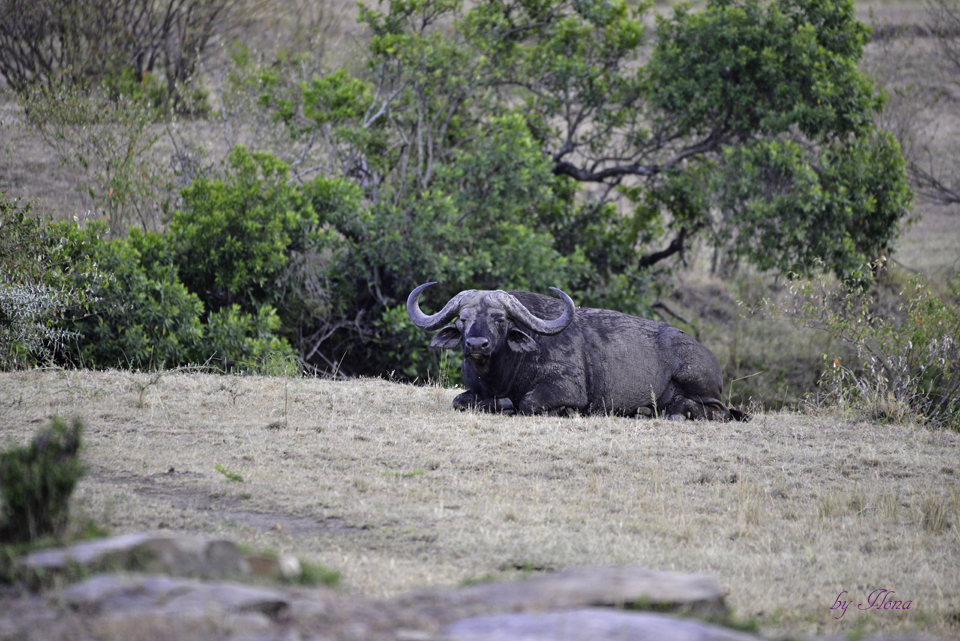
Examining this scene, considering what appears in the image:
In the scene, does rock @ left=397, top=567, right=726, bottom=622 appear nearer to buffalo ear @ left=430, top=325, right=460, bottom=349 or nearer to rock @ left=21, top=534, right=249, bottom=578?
rock @ left=21, top=534, right=249, bottom=578

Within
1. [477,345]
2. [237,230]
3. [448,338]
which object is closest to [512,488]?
[477,345]

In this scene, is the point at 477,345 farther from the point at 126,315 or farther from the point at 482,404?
the point at 126,315

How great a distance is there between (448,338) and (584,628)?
6.77 m

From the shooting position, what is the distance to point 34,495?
4367 millimetres

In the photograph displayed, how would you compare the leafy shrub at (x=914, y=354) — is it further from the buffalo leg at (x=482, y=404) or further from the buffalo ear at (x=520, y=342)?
the buffalo leg at (x=482, y=404)

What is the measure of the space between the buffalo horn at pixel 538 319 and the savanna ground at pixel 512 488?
4.16ft

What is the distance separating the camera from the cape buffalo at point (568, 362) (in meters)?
10.1

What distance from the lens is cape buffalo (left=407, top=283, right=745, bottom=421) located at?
33.3 ft

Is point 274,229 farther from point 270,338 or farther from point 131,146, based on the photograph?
point 131,146

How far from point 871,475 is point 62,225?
10546 mm

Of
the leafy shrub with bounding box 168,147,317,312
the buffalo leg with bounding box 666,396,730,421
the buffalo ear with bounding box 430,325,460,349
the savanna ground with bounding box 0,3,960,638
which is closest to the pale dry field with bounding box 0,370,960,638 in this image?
the savanna ground with bounding box 0,3,960,638
